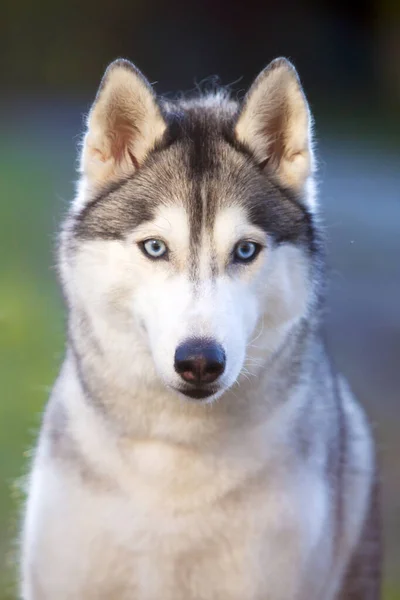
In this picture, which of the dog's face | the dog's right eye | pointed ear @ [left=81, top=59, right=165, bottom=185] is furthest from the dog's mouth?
pointed ear @ [left=81, top=59, right=165, bottom=185]

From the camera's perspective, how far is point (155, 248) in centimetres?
106

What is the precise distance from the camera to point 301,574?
1193 millimetres

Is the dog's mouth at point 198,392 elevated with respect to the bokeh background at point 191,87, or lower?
lower

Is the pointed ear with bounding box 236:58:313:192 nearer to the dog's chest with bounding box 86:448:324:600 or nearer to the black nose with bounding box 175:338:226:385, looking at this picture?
the black nose with bounding box 175:338:226:385

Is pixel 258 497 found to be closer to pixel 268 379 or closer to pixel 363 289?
pixel 268 379

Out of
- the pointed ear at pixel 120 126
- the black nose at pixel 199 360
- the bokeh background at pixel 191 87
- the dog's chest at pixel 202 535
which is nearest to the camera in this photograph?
the black nose at pixel 199 360

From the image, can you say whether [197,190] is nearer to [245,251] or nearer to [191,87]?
[245,251]

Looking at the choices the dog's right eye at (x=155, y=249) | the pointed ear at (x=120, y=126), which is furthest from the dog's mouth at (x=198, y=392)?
the pointed ear at (x=120, y=126)

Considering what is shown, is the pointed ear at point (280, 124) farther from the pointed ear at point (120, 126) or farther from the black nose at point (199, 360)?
the black nose at point (199, 360)

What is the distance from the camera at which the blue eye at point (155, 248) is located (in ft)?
3.46

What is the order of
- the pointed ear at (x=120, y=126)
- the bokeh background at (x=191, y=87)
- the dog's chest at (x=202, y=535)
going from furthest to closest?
1. the bokeh background at (x=191, y=87)
2. the dog's chest at (x=202, y=535)
3. the pointed ear at (x=120, y=126)

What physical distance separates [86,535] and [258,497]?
290 mm

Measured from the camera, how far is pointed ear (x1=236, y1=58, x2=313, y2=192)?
109cm

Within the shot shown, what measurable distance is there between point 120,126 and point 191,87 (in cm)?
34
